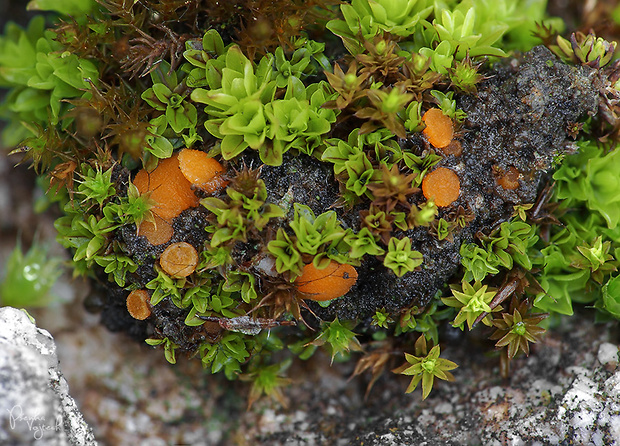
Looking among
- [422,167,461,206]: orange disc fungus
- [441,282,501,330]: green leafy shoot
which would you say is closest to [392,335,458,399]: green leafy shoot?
[441,282,501,330]: green leafy shoot

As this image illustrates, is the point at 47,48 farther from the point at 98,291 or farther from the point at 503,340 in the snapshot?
the point at 503,340

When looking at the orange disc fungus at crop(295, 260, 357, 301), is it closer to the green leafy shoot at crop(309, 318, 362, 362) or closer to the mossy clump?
the mossy clump

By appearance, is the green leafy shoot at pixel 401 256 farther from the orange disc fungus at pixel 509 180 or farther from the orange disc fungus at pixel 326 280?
the orange disc fungus at pixel 509 180

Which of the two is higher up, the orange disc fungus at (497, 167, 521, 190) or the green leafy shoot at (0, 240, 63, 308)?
the orange disc fungus at (497, 167, 521, 190)

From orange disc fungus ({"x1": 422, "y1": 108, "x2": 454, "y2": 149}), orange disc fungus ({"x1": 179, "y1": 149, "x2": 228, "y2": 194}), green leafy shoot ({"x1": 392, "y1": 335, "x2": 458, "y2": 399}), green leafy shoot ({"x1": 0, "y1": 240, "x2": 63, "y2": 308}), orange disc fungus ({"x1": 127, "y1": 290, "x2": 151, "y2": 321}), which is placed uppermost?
orange disc fungus ({"x1": 422, "y1": 108, "x2": 454, "y2": 149})

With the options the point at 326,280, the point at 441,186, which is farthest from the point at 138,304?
the point at 441,186

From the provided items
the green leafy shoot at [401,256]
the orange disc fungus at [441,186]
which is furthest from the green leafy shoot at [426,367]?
the orange disc fungus at [441,186]

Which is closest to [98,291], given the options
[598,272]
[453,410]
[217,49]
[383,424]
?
[217,49]
